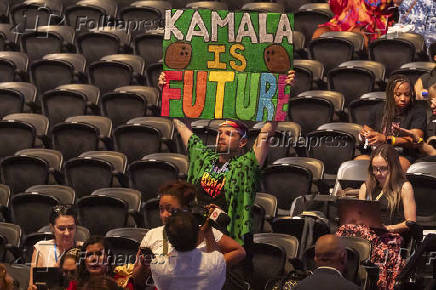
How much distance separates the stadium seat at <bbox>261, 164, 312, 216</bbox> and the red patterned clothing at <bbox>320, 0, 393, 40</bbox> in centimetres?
275

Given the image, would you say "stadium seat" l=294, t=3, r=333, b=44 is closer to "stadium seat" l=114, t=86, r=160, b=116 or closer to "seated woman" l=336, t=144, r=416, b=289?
"stadium seat" l=114, t=86, r=160, b=116

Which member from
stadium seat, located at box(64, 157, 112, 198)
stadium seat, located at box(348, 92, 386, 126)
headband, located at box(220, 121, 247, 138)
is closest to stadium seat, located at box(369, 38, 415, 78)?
stadium seat, located at box(348, 92, 386, 126)

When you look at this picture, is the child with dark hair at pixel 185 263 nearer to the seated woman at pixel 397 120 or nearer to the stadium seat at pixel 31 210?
the seated woman at pixel 397 120

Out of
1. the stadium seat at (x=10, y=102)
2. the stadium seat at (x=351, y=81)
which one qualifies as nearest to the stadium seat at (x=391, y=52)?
the stadium seat at (x=351, y=81)

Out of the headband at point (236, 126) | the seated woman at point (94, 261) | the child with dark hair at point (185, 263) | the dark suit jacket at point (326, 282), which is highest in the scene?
the headband at point (236, 126)

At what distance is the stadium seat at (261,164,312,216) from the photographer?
29.4ft

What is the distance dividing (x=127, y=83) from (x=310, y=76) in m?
1.98

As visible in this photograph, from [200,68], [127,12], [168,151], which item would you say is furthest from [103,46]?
[200,68]

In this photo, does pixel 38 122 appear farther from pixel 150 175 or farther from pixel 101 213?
pixel 101 213

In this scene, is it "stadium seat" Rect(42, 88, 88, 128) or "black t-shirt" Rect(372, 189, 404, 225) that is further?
"stadium seat" Rect(42, 88, 88, 128)

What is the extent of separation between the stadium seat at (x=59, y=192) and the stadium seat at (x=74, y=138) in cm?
97

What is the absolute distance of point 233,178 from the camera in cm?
722

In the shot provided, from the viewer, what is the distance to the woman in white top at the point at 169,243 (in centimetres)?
661

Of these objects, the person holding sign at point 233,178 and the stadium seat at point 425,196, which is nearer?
the person holding sign at point 233,178
